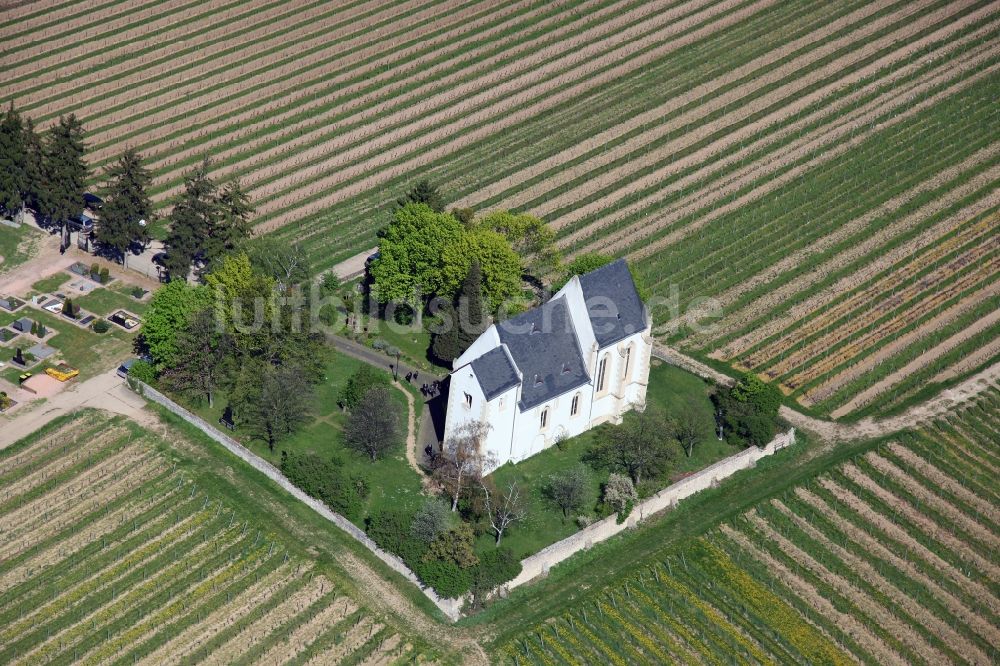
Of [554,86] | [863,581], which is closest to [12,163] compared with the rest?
[554,86]

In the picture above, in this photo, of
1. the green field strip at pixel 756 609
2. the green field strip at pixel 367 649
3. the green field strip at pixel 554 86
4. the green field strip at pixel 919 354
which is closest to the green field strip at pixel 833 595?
the green field strip at pixel 756 609


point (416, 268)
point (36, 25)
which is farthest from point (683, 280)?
point (36, 25)

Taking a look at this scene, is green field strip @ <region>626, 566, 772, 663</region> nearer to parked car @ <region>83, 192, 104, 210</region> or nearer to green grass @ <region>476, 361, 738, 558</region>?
green grass @ <region>476, 361, 738, 558</region>

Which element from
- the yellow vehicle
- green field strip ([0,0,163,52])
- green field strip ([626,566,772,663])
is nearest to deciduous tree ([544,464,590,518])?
green field strip ([626,566,772,663])

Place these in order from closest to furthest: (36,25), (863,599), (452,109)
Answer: (863,599) < (452,109) < (36,25)

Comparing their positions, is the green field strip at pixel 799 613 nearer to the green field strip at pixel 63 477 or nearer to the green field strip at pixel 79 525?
the green field strip at pixel 79 525

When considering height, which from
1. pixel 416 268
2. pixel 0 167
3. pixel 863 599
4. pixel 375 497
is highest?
pixel 0 167

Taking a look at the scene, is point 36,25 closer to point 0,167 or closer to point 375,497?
point 0,167
